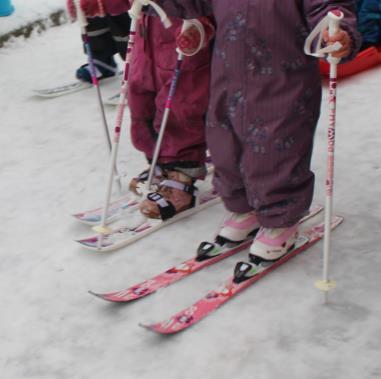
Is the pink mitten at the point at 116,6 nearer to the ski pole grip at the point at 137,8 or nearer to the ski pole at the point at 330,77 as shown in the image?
the ski pole grip at the point at 137,8

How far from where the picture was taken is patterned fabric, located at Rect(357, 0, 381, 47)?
391 cm

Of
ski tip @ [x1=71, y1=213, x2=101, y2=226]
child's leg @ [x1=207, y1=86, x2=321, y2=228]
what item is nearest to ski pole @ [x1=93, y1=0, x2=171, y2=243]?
ski tip @ [x1=71, y1=213, x2=101, y2=226]

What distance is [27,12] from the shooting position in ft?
18.4

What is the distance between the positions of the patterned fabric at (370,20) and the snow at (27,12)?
2.84 meters

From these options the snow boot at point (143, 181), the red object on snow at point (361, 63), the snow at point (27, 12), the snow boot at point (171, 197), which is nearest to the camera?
the snow boot at point (171, 197)

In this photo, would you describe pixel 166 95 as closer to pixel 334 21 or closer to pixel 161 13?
pixel 161 13

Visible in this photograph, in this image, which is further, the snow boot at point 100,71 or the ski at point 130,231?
the snow boot at point 100,71

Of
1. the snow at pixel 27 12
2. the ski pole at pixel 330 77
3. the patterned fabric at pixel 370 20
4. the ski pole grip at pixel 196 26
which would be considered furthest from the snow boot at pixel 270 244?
the snow at pixel 27 12

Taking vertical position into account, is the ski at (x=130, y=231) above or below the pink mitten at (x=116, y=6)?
below

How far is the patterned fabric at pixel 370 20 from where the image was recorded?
391 cm

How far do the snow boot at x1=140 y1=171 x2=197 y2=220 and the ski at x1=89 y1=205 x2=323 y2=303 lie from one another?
0.32 metres

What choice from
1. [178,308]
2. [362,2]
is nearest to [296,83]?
[178,308]

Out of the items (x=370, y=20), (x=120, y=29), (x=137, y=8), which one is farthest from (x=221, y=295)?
(x=370, y=20)

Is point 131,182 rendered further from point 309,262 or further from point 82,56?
point 82,56
